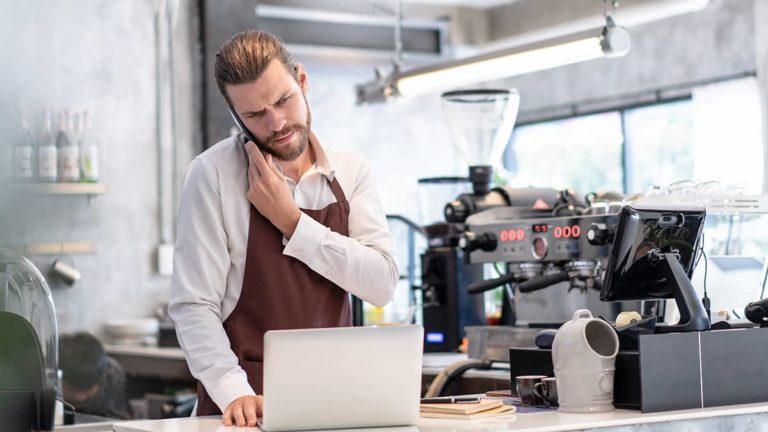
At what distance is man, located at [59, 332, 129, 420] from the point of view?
491 centimetres

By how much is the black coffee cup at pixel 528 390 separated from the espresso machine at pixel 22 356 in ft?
2.84

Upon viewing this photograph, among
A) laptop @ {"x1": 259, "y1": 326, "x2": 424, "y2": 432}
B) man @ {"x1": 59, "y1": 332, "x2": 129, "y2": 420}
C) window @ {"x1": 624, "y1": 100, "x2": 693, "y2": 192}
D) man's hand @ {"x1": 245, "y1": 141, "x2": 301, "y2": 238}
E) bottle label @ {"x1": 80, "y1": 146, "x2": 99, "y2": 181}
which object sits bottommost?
man @ {"x1": 59, "y1": 332, "x2": 129, "y2": 420}

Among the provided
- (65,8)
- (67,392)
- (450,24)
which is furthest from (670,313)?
(450,24)

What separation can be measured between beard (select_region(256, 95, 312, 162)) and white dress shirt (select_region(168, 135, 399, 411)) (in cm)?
6

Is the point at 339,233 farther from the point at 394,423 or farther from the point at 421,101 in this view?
the point at 421,101

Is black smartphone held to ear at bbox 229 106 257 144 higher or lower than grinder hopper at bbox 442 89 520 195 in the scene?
lower

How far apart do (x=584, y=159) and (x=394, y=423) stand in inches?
269

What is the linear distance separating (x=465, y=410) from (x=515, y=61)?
2.32 m

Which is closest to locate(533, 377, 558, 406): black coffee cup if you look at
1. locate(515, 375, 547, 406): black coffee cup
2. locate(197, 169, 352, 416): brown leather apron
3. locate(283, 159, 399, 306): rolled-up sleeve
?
locate(515, 375, 547, 406): black coffee cup

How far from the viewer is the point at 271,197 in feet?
6.66

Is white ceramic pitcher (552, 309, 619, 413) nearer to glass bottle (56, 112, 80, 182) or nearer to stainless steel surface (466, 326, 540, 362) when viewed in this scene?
stainless steel surface (466, 326, 540, 362)

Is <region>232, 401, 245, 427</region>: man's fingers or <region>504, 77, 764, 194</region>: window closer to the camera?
<region>232, 401, 245, 427</region>: man's fingers

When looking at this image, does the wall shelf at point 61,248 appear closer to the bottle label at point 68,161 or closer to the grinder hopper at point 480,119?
the bottle label at point 68,161

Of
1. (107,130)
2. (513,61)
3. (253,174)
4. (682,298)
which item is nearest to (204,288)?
(253,174)
